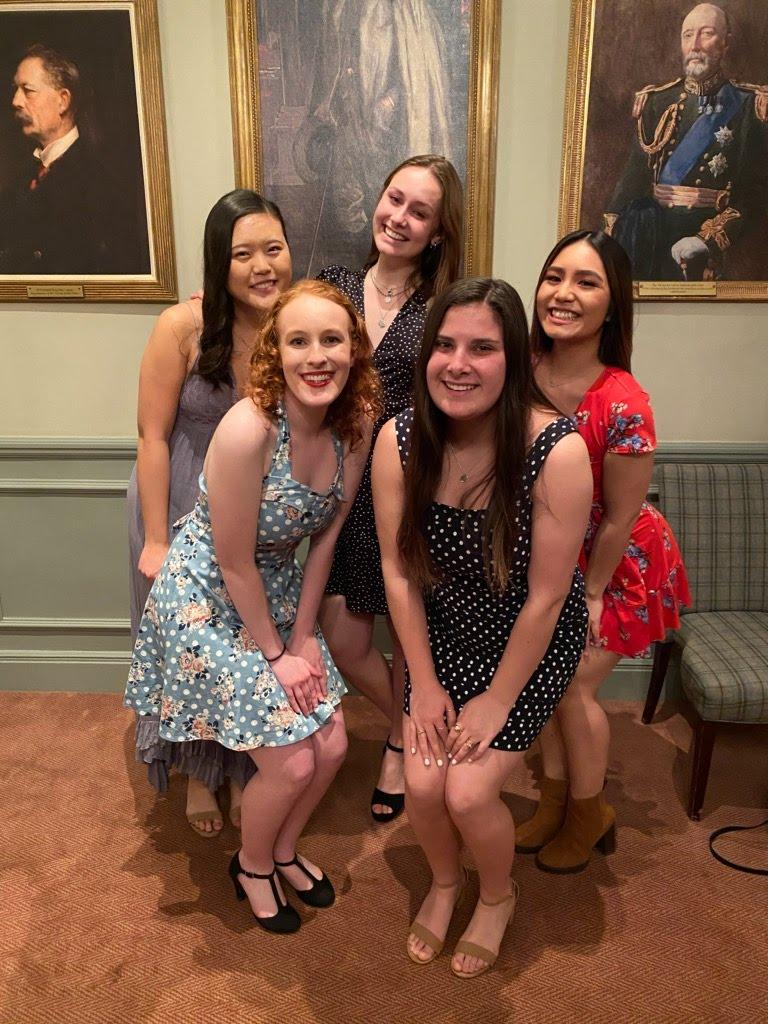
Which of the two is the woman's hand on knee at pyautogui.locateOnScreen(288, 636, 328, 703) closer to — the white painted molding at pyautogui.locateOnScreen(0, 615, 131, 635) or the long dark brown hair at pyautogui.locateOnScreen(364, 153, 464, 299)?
the long dark brown hair at pyautogui.locateOnScreen(364, 153, 464, 299)

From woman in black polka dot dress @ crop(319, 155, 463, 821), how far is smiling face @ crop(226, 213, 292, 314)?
0.72 ft

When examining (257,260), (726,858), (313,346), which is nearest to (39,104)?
(257,260)

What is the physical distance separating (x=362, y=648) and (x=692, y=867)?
1.10 metres

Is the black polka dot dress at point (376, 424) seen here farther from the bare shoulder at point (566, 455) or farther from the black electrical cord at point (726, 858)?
the black electrical cord at point (726, 858)

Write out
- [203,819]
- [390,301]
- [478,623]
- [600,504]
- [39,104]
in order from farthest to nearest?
[39,104]
[203,819]
[390,301]
[600,504]
[478,623]

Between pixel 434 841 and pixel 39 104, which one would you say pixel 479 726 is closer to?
pixel 434 841

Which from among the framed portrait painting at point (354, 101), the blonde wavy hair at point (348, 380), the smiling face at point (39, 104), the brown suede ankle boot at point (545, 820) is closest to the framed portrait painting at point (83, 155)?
the smiling face at point (39, 104)

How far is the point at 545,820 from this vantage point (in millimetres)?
2201

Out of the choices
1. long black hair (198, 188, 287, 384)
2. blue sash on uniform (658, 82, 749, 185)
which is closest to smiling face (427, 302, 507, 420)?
long black hair (198, 188, 287, 384)

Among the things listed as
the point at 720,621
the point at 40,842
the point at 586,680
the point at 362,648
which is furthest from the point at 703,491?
the point at 40,842

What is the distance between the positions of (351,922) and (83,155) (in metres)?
2.37

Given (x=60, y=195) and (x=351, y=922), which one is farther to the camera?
(x=60, y=195)

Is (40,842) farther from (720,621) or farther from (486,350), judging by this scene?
(720,621)

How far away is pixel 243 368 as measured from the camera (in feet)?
6.56
